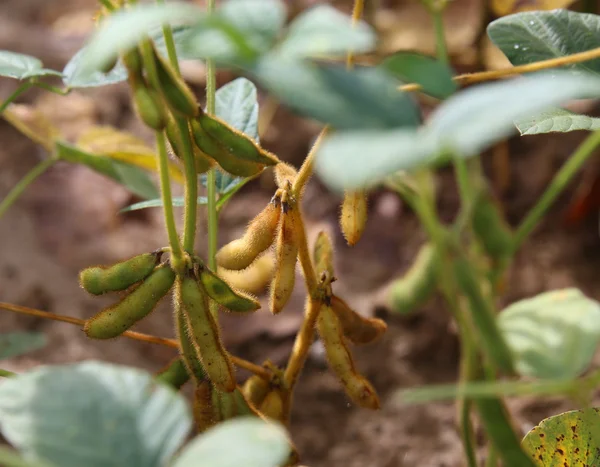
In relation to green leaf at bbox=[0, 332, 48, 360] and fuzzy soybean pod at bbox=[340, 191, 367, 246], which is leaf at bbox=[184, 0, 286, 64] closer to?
fuzzy soybean pod at bbox=[340, 191, 367, 246]

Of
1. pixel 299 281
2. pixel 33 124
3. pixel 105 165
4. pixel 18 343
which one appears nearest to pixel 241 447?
pixel 18 343

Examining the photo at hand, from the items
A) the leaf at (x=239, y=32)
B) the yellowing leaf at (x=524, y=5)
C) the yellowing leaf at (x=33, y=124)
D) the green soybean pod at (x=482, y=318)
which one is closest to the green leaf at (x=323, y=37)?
the leaf at (x=239, y=32)

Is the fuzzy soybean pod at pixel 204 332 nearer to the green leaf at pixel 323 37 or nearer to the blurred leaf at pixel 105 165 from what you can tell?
the green leaf at pixel 323 37

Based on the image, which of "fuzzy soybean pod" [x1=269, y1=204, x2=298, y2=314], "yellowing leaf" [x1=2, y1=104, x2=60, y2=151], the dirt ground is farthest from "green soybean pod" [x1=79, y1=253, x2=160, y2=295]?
the dirt ground

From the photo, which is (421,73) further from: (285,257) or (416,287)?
(416,287)

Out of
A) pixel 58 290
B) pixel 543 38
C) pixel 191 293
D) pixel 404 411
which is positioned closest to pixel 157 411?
pixel 191 293

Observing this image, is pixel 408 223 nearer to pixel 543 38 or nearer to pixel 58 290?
pixel 58 290

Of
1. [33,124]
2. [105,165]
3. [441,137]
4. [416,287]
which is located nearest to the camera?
[441,137]
